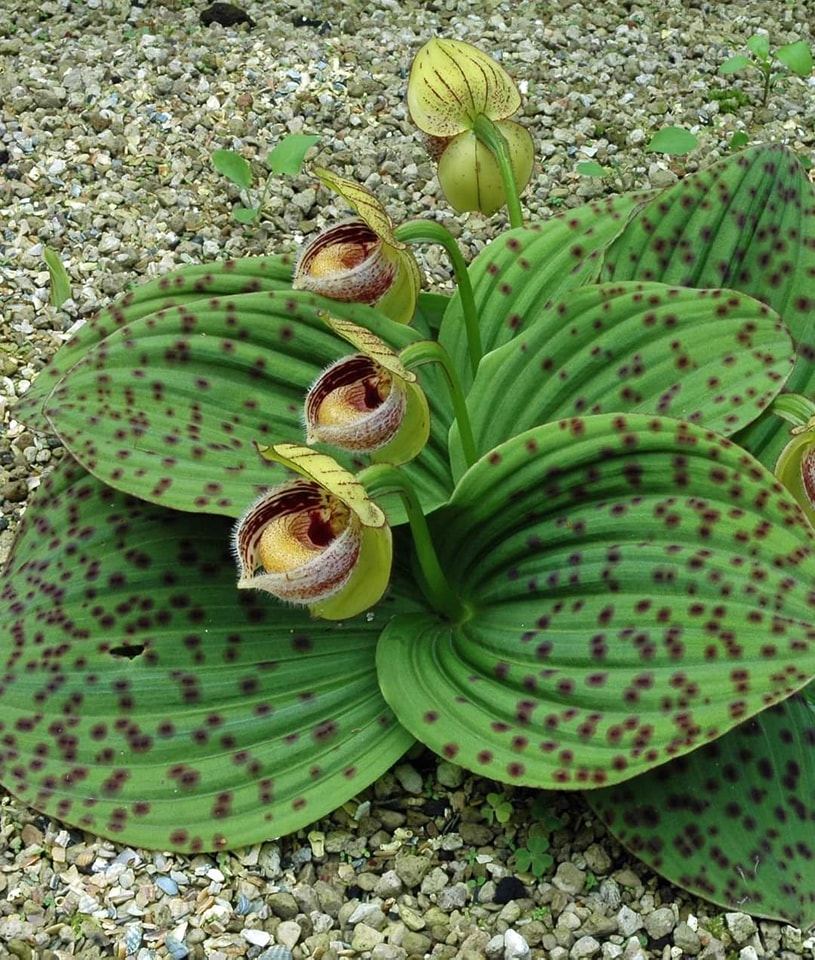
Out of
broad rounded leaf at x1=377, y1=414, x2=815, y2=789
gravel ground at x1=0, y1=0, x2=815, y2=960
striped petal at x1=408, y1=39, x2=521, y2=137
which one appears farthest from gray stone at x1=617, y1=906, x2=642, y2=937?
striped petal at x1=408, y1=39, x2=521, y2=137

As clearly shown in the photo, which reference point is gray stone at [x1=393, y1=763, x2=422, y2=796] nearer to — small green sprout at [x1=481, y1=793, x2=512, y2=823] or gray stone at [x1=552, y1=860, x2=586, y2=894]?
small green sprout at [x1=481, y1=793, x2=512, y2=823]

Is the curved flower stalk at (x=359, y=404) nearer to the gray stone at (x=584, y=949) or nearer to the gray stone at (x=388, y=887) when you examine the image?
the gray stone at (x=388, y=887)

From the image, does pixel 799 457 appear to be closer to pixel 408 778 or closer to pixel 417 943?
pixel 408 778

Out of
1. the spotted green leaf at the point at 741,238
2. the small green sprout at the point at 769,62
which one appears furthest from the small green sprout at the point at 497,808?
the small green sprout at the point at 769,62

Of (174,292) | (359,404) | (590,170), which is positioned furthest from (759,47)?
(359,404)

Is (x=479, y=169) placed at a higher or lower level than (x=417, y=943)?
higher
